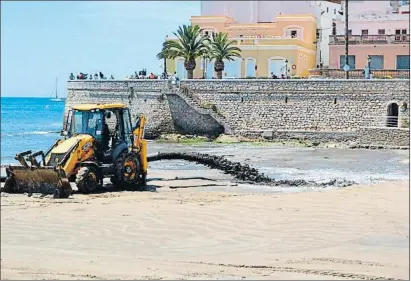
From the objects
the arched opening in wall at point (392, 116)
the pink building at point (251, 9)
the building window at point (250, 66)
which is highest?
the pink building at point (251, 9)

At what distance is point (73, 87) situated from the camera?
43438 mm

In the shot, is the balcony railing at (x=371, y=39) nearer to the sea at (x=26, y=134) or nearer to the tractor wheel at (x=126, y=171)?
the sea at (x=26, y=134)

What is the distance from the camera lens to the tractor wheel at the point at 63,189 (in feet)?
47.9

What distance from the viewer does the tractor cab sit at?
1608 centimetres

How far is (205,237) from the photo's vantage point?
36.7 ft

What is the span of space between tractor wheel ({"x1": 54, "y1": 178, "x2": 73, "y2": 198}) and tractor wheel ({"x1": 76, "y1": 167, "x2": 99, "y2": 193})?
0.68 m

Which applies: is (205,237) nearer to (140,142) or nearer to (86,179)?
(86,179)

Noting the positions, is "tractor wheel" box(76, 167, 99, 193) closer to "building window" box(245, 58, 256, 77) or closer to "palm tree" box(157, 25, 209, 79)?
"palm tree" box(157, 25, 209, 79)

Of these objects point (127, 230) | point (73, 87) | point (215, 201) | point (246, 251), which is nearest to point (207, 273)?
point (246, 251)

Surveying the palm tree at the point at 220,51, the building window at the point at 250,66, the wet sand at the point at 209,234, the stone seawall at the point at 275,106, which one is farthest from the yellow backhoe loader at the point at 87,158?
the building window at the point at 250,66

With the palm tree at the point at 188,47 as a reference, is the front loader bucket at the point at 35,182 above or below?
below

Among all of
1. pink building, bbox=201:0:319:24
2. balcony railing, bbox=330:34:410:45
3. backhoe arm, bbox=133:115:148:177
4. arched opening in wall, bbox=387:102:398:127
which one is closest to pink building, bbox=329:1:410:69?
balcony railing, bbox=330:34:410:45

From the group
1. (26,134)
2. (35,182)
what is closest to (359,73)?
(26,134)

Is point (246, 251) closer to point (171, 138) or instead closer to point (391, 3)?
point (171, 138)
